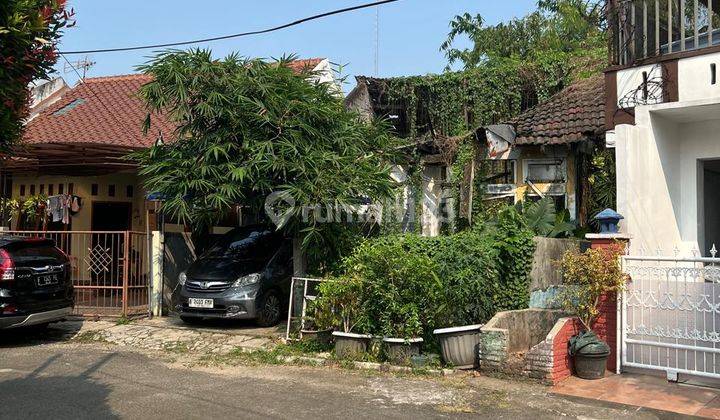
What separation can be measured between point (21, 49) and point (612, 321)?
23.4 ft

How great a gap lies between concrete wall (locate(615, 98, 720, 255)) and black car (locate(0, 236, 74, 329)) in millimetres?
9017

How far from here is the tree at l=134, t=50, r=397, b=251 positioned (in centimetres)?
985

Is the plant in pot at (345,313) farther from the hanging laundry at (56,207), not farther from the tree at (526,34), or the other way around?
the tree at (526,34)

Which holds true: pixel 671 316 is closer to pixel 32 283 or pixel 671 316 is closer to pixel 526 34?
pixel 32 283

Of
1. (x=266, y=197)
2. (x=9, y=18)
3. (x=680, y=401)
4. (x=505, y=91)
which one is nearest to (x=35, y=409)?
(x=9, y=18)

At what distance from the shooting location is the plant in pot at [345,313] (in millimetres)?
8859

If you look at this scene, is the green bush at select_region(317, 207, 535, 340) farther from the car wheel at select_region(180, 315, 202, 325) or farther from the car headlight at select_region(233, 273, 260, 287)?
the car wheel at select_region(180, 315, 202, 325)

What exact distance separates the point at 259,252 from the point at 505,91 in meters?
7.89

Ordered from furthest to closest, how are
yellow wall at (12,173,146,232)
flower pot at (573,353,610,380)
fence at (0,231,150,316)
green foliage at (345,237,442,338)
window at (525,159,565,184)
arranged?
yellow wall at (12,173,146,232), window at (525,159,565,184), fence at (0,231,150,316), green foliage at (345,237,442,338), flower pot at (573,353,610,380)

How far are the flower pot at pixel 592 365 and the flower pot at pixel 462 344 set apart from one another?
132 centimetres

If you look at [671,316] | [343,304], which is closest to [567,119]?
[671,316]

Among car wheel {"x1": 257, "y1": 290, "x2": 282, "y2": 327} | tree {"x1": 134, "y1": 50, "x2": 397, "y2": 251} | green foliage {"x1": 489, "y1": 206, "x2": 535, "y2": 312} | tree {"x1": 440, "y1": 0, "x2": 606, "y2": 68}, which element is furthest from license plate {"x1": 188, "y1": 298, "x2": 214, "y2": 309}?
tree {"x1": 440, "y1": 0, "x2": 606, "y2": 68}

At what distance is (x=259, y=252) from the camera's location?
39.1ft

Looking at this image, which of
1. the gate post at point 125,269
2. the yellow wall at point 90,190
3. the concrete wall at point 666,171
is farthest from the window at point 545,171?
the yellow wall at point 90,190
